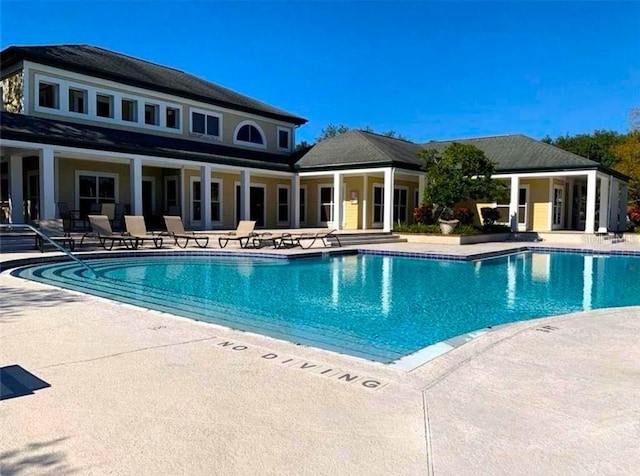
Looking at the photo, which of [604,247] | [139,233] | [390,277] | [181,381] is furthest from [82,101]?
[604,247]

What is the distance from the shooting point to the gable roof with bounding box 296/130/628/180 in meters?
21.0

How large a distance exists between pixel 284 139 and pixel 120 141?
11085mm

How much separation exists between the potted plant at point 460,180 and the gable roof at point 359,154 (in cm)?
190

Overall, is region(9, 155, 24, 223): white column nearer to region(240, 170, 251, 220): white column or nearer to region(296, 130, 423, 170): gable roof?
region(240, 170, 251, 220): white column

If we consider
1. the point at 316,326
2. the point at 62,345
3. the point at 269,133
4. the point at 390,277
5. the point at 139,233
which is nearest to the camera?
the point at 62,345

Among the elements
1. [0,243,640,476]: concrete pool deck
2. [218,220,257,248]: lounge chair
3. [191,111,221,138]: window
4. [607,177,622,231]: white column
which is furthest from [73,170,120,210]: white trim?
[607,177,622,231]: white column

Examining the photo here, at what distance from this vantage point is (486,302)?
335 inches

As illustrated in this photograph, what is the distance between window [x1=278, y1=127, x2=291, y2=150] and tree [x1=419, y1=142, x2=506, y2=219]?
958 cm

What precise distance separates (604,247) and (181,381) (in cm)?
1881

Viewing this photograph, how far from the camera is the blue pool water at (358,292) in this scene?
20.7 ft

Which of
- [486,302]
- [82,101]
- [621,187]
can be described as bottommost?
[486,302]

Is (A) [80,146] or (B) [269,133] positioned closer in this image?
(A) [80,146]

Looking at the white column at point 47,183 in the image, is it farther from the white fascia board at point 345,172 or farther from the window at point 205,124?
the white fascia board at point 345,172

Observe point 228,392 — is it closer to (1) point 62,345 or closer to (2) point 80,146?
(1) point 62,345
